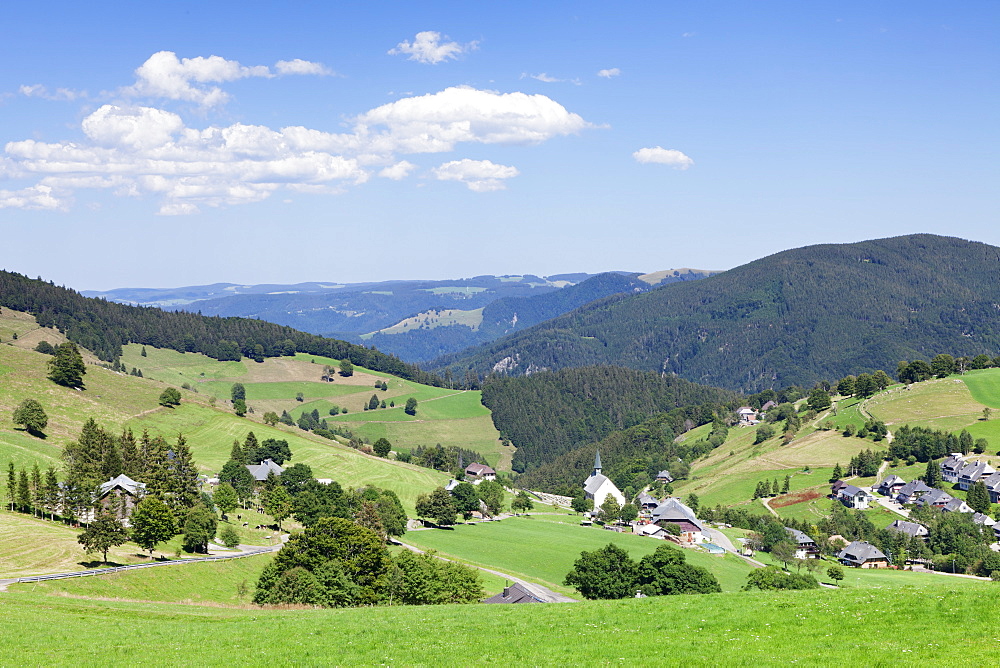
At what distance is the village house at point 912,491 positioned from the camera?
156875mm

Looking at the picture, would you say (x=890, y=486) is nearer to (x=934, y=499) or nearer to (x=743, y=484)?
(x=934, y=499)

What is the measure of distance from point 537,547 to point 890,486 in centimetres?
8996

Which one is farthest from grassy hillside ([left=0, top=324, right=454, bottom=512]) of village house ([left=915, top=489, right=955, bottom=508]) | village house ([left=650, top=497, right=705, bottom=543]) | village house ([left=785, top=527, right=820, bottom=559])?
village house ([left=915, top=489, right=955, bottom=508])

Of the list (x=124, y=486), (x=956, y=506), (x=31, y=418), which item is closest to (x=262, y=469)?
(x=31, y=418)

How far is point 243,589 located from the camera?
6694 centimetres

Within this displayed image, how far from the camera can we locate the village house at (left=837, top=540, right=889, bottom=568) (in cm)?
12925

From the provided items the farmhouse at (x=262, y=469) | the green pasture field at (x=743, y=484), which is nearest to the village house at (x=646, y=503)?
the green pasture field at (x=743, y=484)

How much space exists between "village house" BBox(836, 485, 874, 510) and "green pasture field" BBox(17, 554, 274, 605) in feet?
390

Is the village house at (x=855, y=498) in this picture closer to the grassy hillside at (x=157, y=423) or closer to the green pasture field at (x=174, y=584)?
Answer: the grassy hillside at (x=157, y=423)

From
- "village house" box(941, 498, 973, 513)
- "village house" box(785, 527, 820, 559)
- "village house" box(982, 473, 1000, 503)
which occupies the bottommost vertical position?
"village house" box(785, 527, 820, 559)

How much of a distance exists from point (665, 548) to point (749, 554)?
5331cm

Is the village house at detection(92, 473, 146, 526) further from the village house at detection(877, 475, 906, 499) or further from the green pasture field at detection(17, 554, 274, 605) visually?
the village house at detection(877, 475, 906, 499)

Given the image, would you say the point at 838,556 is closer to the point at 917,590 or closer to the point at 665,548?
the point at 665,548

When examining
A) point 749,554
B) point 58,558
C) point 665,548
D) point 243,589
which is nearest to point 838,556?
point 749,554
